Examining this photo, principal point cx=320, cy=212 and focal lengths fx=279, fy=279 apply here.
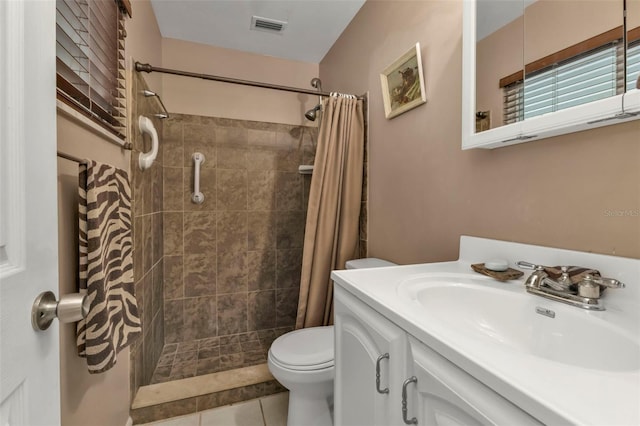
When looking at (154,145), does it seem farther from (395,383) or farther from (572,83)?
(572,83)

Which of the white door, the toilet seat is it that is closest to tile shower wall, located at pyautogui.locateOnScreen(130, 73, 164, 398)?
the toilet seat

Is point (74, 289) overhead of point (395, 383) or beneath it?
overhead

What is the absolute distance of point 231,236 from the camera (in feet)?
7.57

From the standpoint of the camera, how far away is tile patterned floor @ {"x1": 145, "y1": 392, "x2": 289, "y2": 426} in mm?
1450

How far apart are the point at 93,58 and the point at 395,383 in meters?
1.39

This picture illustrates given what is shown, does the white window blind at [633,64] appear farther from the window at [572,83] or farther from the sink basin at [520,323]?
the sink basin at [520,323]

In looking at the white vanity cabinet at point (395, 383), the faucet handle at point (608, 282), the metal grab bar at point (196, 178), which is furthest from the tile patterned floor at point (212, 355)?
the faucet handle at point (608, 282)

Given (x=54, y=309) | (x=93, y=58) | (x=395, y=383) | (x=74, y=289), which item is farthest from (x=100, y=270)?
(x=395, y=383)

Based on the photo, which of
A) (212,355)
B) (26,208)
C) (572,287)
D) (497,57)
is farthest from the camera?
(212,355)

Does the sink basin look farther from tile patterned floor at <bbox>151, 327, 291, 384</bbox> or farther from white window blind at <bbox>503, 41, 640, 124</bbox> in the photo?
tile patterned floor at <bbox>151, 327, 291, 384</bbox>

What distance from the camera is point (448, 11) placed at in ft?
→ 3.85

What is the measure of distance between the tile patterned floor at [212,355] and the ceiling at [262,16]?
235 centimetres

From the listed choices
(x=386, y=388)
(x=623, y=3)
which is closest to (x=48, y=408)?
(x=386, y=388)

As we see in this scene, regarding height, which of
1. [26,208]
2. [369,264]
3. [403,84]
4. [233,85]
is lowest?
[369,264]
